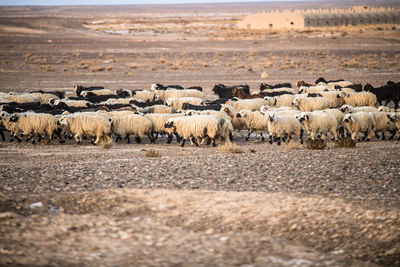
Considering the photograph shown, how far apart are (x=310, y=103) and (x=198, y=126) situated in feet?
19.6

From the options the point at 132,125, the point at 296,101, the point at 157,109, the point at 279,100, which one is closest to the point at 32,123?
the point at 132,125

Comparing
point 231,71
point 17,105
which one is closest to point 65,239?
point 17,105

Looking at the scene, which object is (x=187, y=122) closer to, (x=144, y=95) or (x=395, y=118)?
(x=395, y=118)

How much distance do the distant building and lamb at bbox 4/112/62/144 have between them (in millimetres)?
73161

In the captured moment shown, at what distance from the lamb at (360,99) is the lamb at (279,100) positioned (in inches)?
92.9

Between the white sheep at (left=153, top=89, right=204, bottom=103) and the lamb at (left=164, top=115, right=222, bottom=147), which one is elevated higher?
the white sheep at (left=153, top=89, right=204, bottom=103)

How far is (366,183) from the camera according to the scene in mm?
8914

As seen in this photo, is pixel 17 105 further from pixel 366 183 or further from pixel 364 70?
pixel 364 70

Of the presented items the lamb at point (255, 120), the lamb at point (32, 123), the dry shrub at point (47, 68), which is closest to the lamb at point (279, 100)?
the lamb at point (255, 120)

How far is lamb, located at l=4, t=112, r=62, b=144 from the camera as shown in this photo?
15398mm

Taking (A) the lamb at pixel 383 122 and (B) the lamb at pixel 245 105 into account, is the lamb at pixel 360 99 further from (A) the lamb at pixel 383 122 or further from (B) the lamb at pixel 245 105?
(A) the lamb at pixel 383 122

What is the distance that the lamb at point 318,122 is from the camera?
15445mm

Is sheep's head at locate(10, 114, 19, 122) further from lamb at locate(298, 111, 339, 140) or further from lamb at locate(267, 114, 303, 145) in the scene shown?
lamb at locate(298, 111, 339, 140)

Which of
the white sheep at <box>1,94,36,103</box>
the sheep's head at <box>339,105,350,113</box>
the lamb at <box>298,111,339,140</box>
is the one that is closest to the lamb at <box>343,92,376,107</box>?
the sheep's head at <box>339,105,350,113</box>
